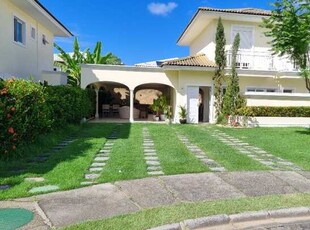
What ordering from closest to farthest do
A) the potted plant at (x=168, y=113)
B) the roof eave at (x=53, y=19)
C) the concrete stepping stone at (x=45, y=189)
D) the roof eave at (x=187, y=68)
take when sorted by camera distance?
the concrete stepping stone at (x=45, y=189) → the roof eave at (x=53, y=19) → the roof eave at (x=187, y=68) → the potted plant at (x=168, y=113)

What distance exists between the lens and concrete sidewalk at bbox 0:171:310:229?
4.79 m

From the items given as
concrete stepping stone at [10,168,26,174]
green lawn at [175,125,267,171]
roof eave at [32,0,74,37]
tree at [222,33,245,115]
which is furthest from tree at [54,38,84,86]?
concrete stepping stone at [10,168,26,174]

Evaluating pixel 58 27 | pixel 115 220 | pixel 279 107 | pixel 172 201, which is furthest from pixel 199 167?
pixel 58 27

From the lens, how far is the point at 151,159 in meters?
8.65

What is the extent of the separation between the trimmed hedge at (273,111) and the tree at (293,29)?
3946mm

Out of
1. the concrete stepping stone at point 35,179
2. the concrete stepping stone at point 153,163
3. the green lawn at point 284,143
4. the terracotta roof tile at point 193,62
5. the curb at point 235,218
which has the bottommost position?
the curb at point 235,218

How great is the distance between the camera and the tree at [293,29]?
43.7 feet

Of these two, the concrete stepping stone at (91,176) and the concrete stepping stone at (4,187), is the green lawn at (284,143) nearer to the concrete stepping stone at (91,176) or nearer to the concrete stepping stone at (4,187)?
the concrete stepping stone at (91,176)

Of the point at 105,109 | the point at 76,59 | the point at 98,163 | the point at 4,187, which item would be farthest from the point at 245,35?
the point at 4,187

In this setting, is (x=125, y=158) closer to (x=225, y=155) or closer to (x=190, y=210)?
(x=225, y=155)

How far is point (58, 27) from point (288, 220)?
18579mm

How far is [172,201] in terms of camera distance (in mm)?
5430

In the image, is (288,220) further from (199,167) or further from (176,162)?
(176,162)

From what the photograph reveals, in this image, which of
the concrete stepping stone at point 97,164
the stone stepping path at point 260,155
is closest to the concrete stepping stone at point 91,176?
the concrete stepping stone at point 97,164
